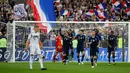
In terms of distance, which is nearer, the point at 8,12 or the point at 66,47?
the point at 66,47

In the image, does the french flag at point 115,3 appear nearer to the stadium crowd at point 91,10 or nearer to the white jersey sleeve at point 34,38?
the stadium crowd at point 91,10

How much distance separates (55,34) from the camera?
35.1m

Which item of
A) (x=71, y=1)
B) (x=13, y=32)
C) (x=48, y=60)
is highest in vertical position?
(x=71, y=1)

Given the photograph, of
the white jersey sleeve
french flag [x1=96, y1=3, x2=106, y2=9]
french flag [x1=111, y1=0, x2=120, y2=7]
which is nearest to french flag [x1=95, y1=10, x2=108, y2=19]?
french flag [x1=96, y1=3, x2=106, y2=9]

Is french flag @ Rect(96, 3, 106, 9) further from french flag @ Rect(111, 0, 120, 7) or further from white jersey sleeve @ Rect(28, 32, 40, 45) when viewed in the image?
white jersey sleeve @ Rect(28, 32, 40, 45)

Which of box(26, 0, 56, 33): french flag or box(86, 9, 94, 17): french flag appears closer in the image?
box(26, 0, 56, 33): french flag

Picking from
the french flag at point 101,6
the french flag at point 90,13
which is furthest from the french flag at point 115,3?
the french flag at point 90,13

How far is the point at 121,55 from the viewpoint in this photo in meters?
35.1

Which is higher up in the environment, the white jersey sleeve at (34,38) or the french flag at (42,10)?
the french flag at (42,10)

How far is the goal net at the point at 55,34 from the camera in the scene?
34.6 metres

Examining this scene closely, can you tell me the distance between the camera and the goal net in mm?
34562

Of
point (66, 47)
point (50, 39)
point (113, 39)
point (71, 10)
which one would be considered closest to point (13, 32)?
point (50, 39)

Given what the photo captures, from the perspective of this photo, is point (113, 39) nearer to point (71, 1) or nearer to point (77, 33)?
point (77, 33)

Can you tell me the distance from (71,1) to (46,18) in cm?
686
